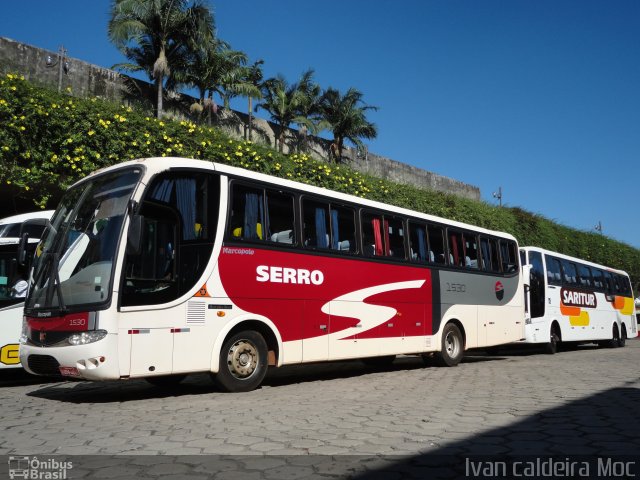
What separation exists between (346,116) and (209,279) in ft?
131

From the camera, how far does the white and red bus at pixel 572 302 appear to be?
17.8 meters

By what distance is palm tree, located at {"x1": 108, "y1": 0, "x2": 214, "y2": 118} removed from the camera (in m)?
31.8

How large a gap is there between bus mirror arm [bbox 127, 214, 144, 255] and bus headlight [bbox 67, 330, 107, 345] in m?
1.05

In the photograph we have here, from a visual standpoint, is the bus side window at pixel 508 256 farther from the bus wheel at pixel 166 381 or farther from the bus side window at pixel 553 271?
the bus wheel at pixel 166 381

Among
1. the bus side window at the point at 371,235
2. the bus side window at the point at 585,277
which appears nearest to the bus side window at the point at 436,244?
the bus side window at the point at 371,235

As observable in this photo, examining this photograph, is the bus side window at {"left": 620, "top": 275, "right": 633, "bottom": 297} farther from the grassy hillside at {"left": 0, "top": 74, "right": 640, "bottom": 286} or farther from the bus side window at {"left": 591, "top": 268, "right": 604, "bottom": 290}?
the grassy hillside at {"left": 0, "top": 74, "right": 640, "bottom": 286}

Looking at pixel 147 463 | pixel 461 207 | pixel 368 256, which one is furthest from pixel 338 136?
pixel 147 463

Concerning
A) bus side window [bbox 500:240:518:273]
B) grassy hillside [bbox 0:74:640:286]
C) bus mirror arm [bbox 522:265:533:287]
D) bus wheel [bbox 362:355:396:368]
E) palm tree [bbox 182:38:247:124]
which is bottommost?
bus wheel [bbox 362:355:396:368]

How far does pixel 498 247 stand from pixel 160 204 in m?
10.4

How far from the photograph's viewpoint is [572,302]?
65.0 ft

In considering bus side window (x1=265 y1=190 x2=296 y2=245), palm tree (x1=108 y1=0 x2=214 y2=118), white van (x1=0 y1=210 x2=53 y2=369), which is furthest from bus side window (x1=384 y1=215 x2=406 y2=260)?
palm tree (x1=108 y1=0 x2=214 y2=118)

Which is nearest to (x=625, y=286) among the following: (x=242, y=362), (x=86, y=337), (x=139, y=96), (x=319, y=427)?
(x=139, y=96)

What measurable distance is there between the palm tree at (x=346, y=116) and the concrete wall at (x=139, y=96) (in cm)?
848

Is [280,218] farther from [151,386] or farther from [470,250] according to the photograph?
[470,250]
